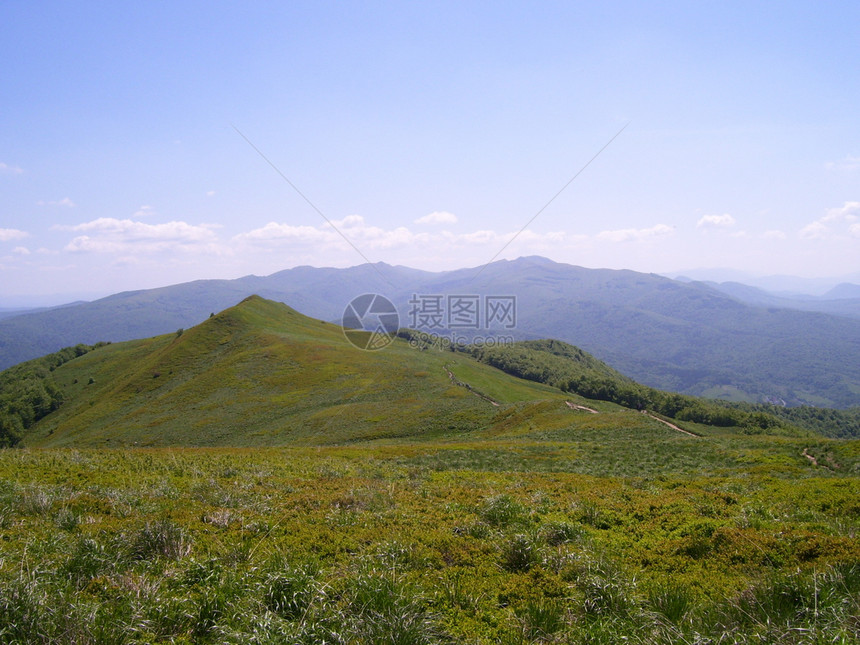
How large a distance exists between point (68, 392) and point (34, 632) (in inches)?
5025

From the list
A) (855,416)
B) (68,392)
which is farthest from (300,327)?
(855,416)

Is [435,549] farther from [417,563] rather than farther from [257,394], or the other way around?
[257,394]

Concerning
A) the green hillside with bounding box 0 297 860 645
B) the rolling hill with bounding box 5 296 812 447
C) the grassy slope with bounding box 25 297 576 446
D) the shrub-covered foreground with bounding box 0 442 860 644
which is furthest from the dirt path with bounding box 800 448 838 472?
the grassy slope with bounding box 25 297 576 446

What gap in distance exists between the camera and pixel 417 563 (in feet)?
24.2

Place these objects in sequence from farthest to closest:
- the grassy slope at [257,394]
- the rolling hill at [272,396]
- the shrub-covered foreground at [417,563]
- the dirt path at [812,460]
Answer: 1. the grassy slope at [257,394]
2. the rolling hill at [272,396]
3. the dirt path at [812,460]
4. the shrub-covered foreground at [417,563]

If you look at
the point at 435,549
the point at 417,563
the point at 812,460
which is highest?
the point at 417,563

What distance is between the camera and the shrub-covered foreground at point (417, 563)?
5.20 m

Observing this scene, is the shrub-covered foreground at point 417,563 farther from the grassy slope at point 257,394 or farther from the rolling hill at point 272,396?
the grassy slope at point 257,394

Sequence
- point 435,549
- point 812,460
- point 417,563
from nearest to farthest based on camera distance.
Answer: point 417,563 < point 435,549 < point 812,460

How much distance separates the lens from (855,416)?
511 ft

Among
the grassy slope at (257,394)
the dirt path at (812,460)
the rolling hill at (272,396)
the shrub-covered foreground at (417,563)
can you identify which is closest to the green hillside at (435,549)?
the shrub-covered foreground at (417,563)

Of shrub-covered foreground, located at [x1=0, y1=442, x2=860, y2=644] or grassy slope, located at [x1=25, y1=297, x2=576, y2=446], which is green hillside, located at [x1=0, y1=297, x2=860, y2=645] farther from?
grassy slope, located at [x1=25, y1=297, x2=576, y2=446]

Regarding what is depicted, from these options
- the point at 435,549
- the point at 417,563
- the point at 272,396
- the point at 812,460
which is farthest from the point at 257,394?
the point at 417,563

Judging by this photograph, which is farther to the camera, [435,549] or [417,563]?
[435,549]
